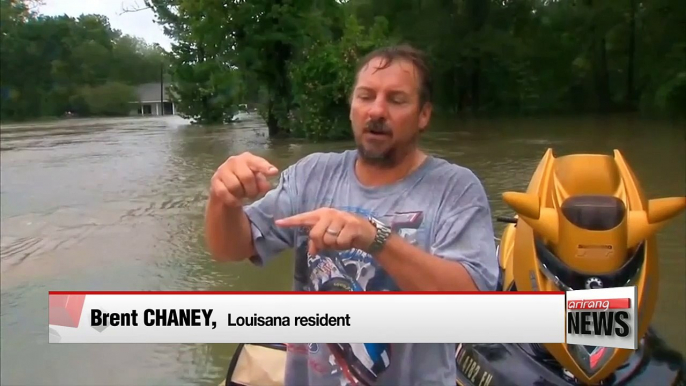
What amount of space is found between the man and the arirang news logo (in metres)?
Answer: 0.13

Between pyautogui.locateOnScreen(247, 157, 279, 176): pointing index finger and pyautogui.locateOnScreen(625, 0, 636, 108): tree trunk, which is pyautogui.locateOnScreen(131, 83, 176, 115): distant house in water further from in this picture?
pyautogui.locateOnScreen(625, 0, 636, 108): tree trunk

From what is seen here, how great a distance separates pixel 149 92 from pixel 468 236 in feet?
3.18

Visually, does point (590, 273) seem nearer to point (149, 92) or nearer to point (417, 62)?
point (417, 62)

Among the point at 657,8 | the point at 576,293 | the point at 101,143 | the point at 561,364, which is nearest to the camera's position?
the point at 576,293

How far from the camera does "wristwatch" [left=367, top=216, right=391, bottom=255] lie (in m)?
0.96

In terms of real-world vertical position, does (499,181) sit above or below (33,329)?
above

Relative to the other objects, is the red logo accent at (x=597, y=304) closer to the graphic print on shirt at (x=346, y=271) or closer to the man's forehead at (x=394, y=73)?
the graphic print on shirt at (x=346, y=271)

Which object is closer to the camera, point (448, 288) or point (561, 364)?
point (448, 288)

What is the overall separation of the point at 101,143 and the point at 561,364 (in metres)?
1.40

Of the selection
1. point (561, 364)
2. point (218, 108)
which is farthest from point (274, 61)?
point (561, 364)

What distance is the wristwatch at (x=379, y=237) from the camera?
96 centimetres

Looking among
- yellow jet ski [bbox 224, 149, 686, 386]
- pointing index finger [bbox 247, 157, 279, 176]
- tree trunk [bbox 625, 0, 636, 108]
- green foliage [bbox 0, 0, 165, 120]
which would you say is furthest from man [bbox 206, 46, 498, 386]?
tree trunk [bbox 625, 0, 636, 108]

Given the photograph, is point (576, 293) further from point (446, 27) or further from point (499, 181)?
point (446, 27)

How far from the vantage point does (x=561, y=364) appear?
4.57 feet
